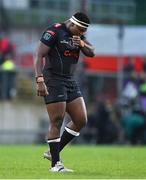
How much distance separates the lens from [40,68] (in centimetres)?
1417

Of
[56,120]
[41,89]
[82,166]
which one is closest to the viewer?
[41,89]

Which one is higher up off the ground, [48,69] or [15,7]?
[48,69]

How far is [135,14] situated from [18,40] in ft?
15.0

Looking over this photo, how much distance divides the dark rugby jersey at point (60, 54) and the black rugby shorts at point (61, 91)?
0.33 feet

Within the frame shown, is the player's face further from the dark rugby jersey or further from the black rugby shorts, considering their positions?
the black rugby shorts

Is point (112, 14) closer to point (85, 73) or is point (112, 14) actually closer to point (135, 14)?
point (135, 14)

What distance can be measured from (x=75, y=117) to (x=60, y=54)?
940 millimetres

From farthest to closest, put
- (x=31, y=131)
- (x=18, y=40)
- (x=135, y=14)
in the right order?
(x=18, y=40) < (x=135, y=14) < (x=31, y=131)

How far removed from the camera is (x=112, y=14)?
35594mm

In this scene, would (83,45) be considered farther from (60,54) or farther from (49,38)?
(49,38)

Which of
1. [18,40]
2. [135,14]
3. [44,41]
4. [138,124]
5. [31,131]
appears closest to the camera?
[44,41]

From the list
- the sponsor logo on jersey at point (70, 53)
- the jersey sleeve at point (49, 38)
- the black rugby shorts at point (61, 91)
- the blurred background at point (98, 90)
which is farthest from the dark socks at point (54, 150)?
the blurred background at point (98, 90)

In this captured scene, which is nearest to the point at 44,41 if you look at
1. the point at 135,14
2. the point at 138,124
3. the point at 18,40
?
the point at 138,124

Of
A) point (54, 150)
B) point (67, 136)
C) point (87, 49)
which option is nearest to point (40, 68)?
point (87, 49)
